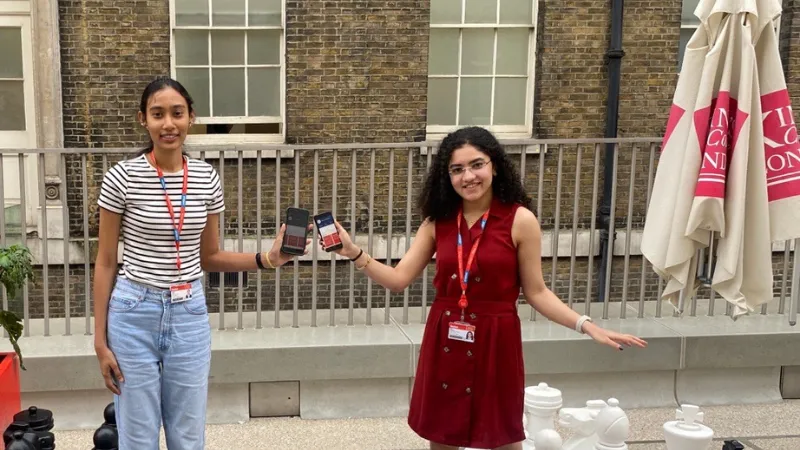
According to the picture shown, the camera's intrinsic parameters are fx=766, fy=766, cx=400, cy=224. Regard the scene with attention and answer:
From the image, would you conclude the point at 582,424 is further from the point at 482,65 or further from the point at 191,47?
the point at 191,47

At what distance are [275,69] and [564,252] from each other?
363cm

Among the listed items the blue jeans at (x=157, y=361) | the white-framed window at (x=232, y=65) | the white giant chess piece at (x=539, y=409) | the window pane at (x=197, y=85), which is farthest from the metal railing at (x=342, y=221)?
the blue jeans at (x=157, y=361)

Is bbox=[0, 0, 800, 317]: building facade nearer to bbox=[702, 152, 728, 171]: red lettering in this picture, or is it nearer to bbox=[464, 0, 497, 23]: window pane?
bbox=[464, 0, 497, 23]: window pane

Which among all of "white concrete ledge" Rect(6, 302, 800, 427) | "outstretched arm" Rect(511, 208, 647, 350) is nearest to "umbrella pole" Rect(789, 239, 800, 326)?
"white concrete ledge" Rect(6, 302, 800, 427)

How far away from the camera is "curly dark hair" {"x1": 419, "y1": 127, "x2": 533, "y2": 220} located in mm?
3033

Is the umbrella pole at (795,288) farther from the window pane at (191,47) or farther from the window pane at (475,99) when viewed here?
the window pane at (191,47)

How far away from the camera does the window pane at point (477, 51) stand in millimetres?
8375

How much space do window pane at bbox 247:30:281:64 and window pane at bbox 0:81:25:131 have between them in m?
2.39

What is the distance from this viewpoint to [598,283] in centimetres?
821

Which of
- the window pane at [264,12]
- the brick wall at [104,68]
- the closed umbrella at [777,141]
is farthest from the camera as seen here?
the window pane at [264,12]

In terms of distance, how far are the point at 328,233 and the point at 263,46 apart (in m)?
5.56

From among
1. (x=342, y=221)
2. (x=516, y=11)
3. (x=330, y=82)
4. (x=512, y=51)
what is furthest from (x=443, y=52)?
(x=342, y=221)

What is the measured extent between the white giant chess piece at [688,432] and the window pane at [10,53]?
7.26 meters

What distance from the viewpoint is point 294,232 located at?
118 inches
